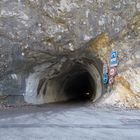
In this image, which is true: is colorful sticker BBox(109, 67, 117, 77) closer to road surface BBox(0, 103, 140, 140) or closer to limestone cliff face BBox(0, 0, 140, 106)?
limestone cliff face BBox(0, 0, 140, 106)

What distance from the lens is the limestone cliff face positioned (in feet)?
47.9

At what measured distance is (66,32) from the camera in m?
15.1

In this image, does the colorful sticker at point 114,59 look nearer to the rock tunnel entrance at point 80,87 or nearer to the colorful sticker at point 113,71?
the colorful sticker at point 113,71

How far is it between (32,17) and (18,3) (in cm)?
77

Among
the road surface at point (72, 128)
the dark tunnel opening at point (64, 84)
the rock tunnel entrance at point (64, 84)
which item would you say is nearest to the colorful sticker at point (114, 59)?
the rock tunnel entrance at point (64, 84)

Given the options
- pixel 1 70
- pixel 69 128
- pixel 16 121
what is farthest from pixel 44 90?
pixel 69 128

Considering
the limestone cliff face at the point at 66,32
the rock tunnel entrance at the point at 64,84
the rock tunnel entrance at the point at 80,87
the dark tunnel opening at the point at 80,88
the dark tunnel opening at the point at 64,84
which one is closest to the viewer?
the limestone cliff face at the point at 66,32

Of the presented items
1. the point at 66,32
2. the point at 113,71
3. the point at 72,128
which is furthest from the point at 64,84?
the point at 72,128

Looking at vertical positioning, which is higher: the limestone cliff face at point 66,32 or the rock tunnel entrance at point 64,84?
the limestone cliff face at point 66,32

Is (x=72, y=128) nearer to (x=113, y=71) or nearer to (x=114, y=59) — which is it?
(x=113, y=71)

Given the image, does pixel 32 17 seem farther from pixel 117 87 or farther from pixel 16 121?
pixel 16 121

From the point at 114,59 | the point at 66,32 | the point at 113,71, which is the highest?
the point at 66,32

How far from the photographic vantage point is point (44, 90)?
19391 mm

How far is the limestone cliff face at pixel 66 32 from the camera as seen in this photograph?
14.6m
